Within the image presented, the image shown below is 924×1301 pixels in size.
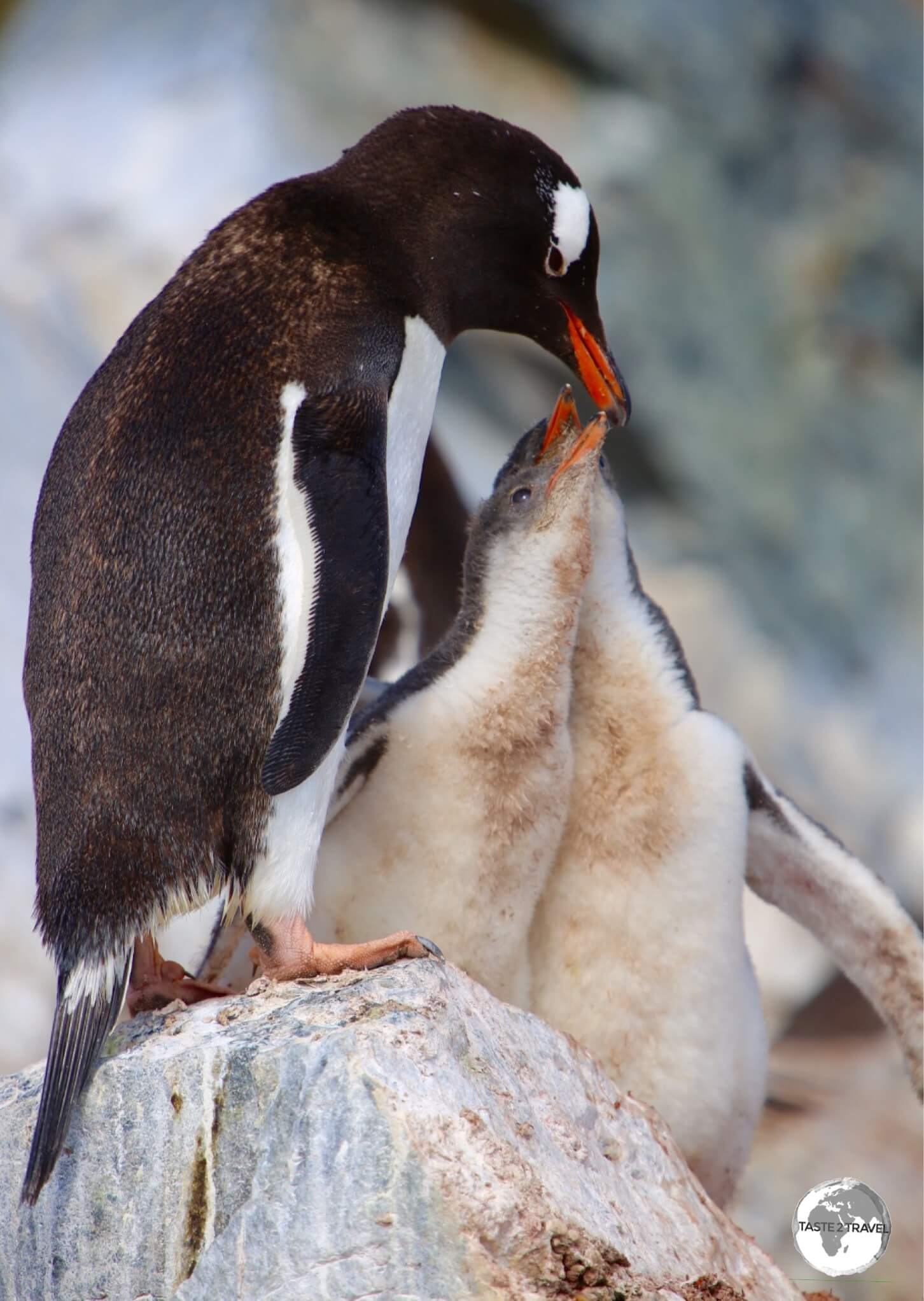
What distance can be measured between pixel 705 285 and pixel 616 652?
1.90 m

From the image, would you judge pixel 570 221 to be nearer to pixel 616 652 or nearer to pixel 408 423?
pixel 408 423

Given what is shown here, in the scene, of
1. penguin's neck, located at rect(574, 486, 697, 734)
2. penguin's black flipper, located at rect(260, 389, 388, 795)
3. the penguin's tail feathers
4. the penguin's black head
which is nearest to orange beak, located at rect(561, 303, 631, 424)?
the penguin's black head

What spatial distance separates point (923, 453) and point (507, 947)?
214 centimetres

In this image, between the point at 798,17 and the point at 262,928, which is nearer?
the point at 262,928

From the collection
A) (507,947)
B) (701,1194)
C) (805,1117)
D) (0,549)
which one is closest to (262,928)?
(507,947)

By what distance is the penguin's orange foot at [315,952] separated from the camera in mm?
1185

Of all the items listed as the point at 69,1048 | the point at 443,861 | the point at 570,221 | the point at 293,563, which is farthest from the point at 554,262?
the point at 69,1048

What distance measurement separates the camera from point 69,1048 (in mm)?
1144

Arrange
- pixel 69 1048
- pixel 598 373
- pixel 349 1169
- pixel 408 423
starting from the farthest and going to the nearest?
pixel 598 373 < pixel 408 423 < pixel 69 1048 < pixel 349 1169

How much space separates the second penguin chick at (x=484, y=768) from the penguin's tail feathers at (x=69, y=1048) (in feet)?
1.04

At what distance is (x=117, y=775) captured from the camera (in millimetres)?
1180

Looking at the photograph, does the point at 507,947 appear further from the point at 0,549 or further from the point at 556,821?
the point at 0,549

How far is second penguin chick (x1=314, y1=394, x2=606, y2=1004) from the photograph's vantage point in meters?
1.42

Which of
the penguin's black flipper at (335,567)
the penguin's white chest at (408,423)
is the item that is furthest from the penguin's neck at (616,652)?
the penguin's black flipper at (335,567)
